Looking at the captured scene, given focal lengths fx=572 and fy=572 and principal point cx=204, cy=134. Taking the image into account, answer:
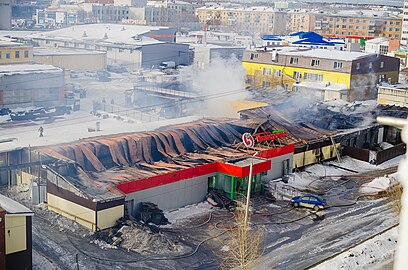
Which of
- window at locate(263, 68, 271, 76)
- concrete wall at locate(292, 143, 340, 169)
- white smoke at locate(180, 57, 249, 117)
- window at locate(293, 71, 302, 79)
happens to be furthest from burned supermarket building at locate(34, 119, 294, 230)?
window at locate(263, 68, 271, 76)

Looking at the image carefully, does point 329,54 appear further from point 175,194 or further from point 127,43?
point 175,194

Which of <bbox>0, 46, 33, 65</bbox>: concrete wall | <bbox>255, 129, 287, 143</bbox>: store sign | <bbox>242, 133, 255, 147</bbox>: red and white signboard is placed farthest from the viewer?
<bbox>0, 46, 33, 65</bbox>: concrete wall

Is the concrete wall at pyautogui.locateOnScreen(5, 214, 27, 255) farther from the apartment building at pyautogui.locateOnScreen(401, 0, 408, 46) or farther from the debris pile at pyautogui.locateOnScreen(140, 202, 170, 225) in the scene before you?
the apartment building at pyautogui.locateOnScreen(401, 0, 408, 46)

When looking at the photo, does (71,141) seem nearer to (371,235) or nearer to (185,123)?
(185,123)

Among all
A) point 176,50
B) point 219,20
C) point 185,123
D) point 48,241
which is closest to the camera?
point 48,241

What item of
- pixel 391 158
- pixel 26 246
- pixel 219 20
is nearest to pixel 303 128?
pixel 391 158

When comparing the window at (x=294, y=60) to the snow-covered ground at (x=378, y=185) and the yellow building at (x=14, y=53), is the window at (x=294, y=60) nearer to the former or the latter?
the yellow building at (x=14, y=53)
